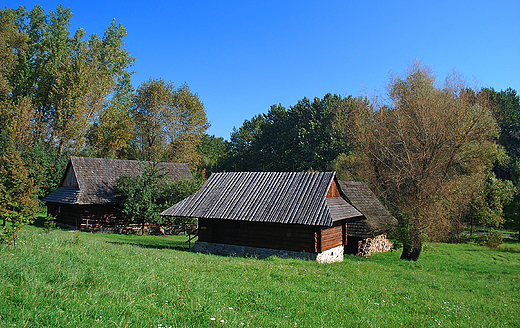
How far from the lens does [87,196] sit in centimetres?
2614

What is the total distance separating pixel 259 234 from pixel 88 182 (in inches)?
662

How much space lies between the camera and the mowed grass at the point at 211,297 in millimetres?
5367

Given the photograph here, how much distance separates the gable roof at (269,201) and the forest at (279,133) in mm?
5135

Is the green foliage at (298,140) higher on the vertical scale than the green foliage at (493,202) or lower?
higher

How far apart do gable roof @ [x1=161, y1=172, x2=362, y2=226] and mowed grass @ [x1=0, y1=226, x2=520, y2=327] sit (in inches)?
193

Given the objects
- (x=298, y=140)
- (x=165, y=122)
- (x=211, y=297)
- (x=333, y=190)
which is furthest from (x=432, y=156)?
(x=165, y=122)

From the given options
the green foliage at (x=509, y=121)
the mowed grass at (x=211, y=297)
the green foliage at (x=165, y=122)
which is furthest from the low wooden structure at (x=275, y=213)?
the green foliage at (x=509, y=121)

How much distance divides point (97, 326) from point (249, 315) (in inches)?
105

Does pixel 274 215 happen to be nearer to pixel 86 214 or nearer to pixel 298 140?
pixel 86 214

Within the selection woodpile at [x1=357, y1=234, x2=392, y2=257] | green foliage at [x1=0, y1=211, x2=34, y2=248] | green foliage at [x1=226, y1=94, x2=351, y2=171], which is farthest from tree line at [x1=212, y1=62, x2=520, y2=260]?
green foliage at [x1=0, y1=211, x2=34, y2=248]

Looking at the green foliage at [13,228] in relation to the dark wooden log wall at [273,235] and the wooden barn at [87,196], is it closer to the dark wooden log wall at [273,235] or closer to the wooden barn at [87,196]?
the dark wooden log wall at [273,235]

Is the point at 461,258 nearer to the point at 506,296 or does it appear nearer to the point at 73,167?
the point at 506,296

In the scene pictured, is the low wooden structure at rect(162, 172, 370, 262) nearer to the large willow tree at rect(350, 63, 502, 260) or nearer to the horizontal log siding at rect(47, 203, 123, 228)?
the large willow tree at rect(350, 63, 502, 260)

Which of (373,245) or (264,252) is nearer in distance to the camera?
(264,252)
